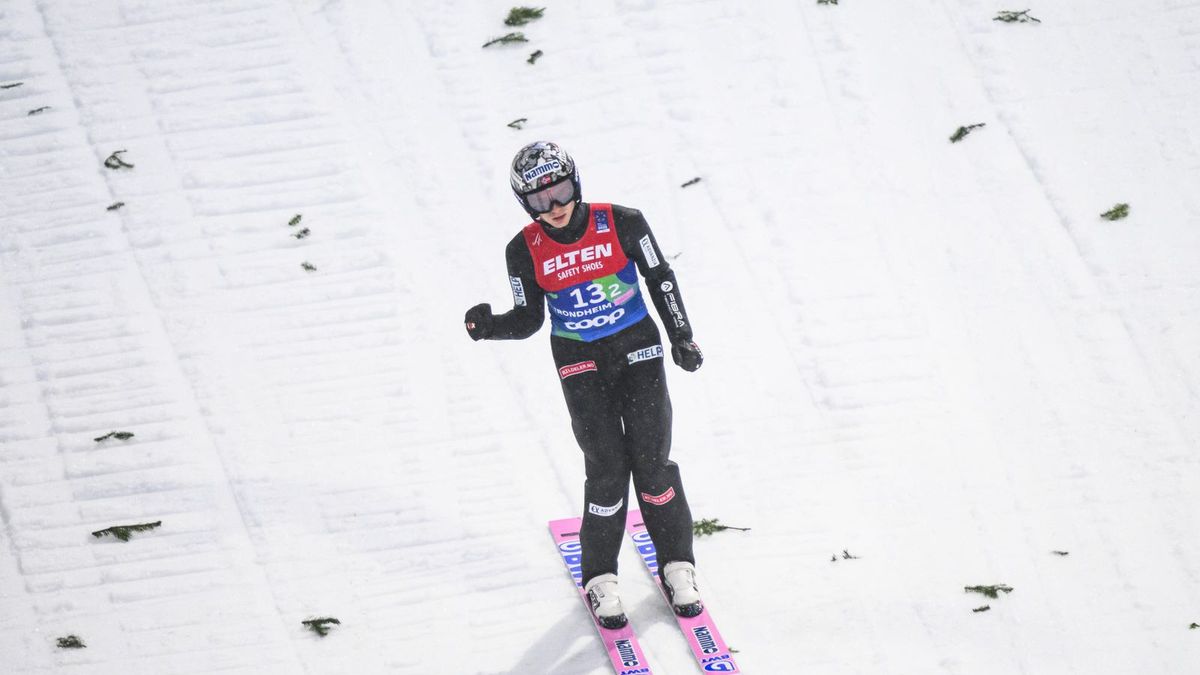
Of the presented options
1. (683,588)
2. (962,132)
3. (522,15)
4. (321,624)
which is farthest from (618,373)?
(522,15)

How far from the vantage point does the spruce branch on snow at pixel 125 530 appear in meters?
5.64

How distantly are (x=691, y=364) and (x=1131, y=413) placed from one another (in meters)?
2.85

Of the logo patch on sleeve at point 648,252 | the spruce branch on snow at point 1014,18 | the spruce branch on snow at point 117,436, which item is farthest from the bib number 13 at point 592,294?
the spruce branch on snow at point 1014,18

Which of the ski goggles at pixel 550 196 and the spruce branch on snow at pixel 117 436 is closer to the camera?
the ski goggles at pixel 550 196

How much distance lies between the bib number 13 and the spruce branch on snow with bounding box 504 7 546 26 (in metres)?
4.05

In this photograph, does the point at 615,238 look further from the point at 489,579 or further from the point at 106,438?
the point at 106,438

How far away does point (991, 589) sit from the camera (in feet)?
16.7

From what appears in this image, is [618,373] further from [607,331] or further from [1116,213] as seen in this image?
[1116,213]

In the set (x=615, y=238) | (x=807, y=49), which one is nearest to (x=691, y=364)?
(x=615, y=238)

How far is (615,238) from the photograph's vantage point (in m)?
4.63

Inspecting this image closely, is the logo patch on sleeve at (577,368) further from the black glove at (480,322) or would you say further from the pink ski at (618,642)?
the pink ski at (618,642)

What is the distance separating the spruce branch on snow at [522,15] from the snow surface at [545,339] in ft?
0.23

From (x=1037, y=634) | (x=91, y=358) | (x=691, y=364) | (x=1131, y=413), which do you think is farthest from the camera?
(x=91, y=358)

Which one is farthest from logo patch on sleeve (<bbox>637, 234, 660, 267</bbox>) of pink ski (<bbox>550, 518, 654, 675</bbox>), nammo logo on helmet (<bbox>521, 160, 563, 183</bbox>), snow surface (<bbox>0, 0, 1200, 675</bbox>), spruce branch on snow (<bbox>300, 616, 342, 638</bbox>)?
spruce branch on snow (<bbox>300, 616, 342, 638</bbox>)
